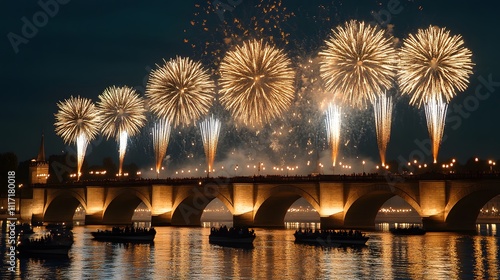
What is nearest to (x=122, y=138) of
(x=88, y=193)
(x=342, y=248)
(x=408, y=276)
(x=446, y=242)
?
(x=88, y=193)

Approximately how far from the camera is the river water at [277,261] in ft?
180

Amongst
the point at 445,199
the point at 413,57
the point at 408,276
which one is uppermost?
the point at 413,57

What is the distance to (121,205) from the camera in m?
136

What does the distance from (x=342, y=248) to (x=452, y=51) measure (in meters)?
24.5

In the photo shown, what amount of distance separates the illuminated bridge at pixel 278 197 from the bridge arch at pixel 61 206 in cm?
29

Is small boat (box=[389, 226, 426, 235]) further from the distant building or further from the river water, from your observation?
the distant building

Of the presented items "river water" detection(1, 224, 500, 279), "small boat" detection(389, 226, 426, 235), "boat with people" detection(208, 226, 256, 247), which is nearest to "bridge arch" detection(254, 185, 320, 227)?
"small boat" detection(389, 226, 426, 235)

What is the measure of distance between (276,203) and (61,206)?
187ft

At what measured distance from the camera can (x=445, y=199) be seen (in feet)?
287

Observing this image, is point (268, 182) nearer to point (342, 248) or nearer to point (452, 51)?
point (342, 248)

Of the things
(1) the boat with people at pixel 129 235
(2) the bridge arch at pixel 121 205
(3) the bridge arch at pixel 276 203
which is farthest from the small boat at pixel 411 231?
(2) the bridge arch at pixel 121 205

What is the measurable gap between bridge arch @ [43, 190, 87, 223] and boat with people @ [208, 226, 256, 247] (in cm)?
5950

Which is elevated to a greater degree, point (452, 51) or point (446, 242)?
point (452, 51)

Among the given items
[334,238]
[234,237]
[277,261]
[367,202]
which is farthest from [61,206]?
[277,261]
